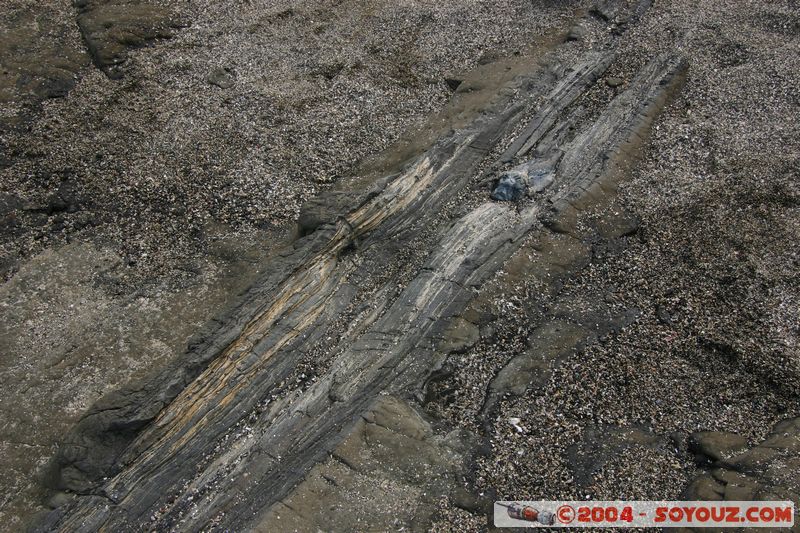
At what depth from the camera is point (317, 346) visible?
7582mm

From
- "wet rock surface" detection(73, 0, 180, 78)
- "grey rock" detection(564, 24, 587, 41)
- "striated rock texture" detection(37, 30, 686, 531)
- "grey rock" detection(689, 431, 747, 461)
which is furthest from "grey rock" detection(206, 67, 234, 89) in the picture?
"grey rock" detection(689, 431, 747, 461)

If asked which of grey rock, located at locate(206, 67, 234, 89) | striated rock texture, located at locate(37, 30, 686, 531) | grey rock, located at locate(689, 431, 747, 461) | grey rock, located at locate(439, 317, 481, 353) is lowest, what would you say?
grey rock, located at locate(689, 431, 747, 461)

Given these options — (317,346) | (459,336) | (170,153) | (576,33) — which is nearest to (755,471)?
(459,336)

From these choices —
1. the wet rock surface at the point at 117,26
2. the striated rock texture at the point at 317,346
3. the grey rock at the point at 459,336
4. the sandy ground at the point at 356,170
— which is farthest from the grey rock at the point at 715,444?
the wet rock surface at the point at 117,26

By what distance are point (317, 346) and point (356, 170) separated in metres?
3.75

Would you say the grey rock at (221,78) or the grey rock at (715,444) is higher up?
the grey rock at (221,78)

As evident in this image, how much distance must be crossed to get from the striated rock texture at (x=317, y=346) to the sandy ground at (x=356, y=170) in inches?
30.5

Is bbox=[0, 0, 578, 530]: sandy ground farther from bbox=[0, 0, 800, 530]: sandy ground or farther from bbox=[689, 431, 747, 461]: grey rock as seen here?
bbox=[689, 431, 747, 461]: grey rock

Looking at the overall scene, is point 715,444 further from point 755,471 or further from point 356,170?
point 356,170

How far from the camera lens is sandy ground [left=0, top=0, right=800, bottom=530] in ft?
22.4

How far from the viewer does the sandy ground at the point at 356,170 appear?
6840 mm

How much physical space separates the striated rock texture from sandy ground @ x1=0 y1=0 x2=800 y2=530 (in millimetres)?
775

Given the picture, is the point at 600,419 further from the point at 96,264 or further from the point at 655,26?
the point at 655,26

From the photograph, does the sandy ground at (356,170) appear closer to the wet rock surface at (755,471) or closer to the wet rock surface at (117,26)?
the wet rock surface at (755,471)
